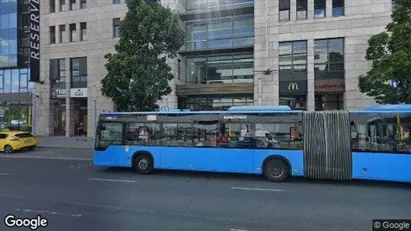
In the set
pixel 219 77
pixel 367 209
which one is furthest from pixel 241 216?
pixel 219 77

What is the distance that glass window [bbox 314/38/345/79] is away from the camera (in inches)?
894

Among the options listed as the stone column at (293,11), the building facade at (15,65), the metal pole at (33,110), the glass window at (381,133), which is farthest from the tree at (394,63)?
the building facade at (15,65)

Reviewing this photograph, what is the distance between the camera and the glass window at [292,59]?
76.8 feet

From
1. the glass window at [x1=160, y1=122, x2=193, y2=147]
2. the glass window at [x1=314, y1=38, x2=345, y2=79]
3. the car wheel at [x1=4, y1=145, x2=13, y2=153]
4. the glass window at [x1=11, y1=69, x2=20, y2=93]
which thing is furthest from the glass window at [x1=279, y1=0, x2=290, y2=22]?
the glass window at [x1=11, y1=69, x2=20, y2=93]

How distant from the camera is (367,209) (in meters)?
7.12

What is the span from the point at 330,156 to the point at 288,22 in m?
15.9

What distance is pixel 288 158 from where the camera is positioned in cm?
1058

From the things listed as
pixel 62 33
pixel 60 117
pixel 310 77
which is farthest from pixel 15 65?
pixel 310 77

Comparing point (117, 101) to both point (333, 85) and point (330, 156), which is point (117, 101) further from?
point (333, 85)

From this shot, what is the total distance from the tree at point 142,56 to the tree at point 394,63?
9.59 meters

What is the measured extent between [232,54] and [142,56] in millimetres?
11290

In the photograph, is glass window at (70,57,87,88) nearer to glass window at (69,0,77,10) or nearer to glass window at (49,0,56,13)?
glass window at (69,0,77,10)

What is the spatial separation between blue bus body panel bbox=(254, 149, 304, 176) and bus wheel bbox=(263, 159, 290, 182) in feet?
0.62

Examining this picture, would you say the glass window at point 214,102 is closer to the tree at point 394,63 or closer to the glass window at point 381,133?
the tree at point 394,63
